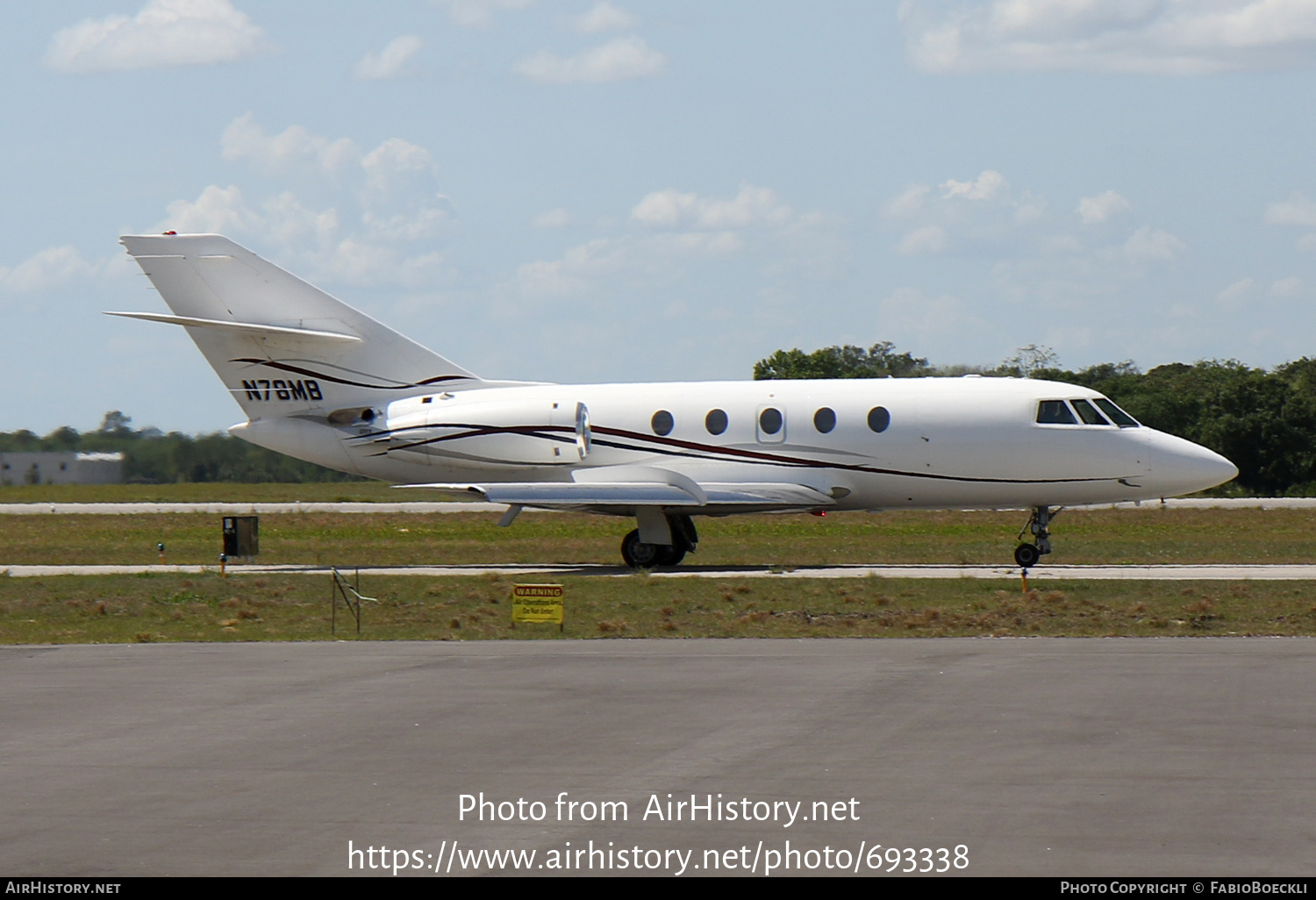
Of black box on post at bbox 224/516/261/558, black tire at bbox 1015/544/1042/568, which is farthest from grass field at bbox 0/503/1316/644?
black tire at bbox 1015/544/1042/568

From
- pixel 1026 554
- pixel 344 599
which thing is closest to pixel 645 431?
pixel 1026 554

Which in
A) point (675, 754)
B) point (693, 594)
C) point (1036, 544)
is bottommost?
point (675, 754)

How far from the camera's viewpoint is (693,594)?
79.9ft

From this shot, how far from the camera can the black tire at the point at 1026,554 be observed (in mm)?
29047

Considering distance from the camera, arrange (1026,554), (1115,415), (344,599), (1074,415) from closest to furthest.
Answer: (344,599), (1026,554), (1074,415), (1115,415)

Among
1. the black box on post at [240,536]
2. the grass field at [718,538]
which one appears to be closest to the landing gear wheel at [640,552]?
the grass field at [718,538]

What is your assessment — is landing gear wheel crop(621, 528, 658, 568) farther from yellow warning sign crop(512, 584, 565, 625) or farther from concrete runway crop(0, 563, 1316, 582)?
yellow warning sign crop(512, 584, 565, 625)

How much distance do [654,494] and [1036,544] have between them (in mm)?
7443

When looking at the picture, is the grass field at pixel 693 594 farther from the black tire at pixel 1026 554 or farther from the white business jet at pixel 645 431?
the black tire at pixel 1026 554

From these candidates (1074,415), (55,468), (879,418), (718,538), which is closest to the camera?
(1074,415)

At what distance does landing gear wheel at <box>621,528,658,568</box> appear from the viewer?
30.8 m

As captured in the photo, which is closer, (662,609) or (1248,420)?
(662,609)

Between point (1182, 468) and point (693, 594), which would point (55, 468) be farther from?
point (1182, 468)

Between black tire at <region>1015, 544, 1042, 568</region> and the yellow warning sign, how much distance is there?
38.9 ft
